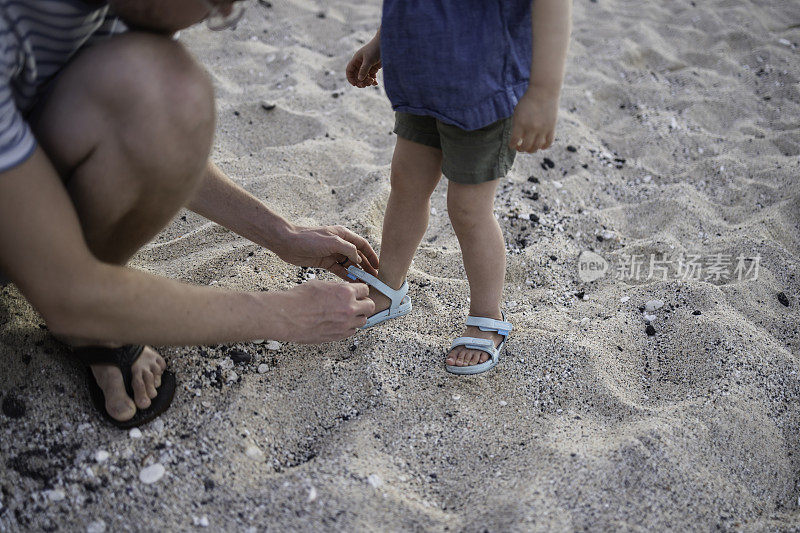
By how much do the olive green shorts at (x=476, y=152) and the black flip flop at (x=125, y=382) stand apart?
2.85 feet

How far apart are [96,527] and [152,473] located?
0.14 meters

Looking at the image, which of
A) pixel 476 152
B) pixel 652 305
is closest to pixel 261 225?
pixel 476 152

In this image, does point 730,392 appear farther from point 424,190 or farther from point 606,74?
point 606,74

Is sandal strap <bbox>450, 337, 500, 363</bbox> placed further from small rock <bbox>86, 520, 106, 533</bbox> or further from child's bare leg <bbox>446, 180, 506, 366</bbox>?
small rock <bbox>86, 520, 106, 533</bbox>

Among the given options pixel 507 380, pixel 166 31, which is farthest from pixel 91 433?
pixel 507 380

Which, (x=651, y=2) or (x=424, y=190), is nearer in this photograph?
(x=424, y=190)

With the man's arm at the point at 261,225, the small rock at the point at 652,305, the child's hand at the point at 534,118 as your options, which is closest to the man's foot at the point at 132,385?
the man's arm at the point at 261,225

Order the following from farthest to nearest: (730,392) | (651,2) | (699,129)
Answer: (651,2), (699,129), (730,392)

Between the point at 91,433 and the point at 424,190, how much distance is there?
3.35ft

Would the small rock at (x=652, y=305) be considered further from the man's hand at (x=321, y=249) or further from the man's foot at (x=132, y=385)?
the man's foot at (x=132, y=385)

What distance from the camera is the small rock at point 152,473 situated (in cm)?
131

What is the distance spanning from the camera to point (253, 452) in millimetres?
1402

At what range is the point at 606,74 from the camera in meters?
3.28

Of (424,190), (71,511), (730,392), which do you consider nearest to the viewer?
(71,511)
